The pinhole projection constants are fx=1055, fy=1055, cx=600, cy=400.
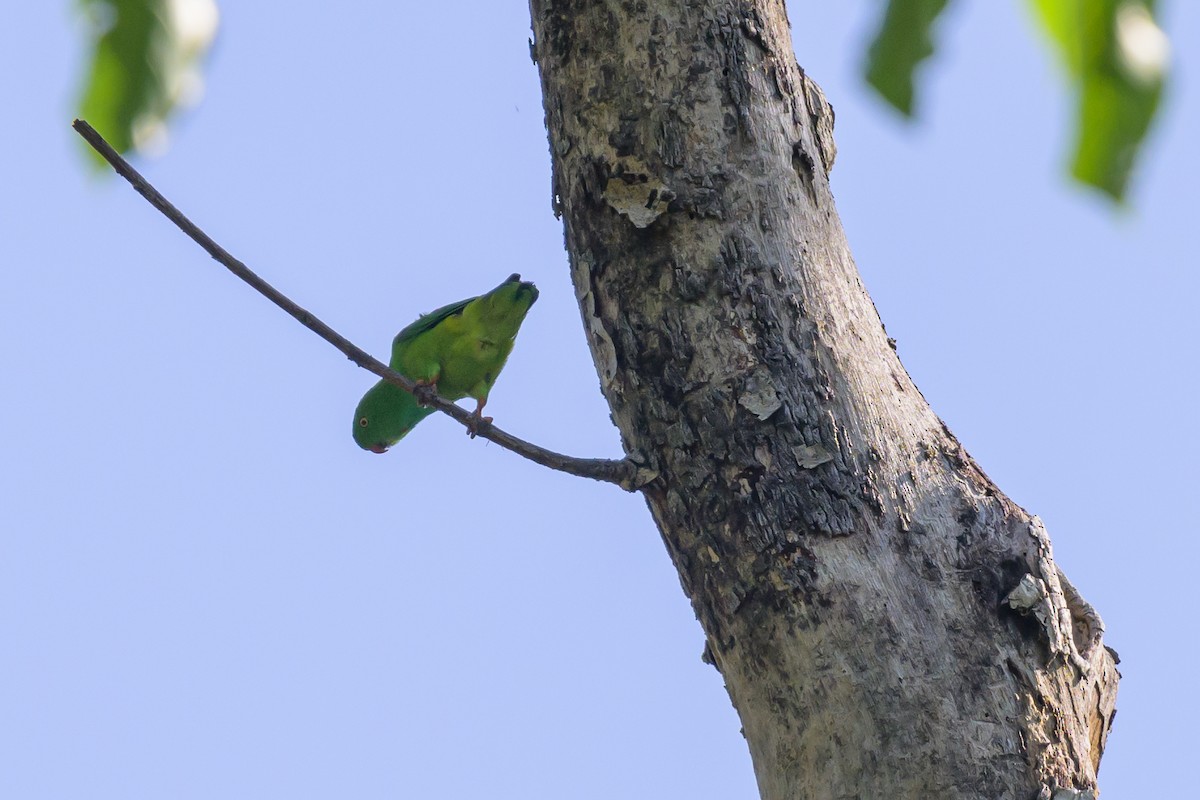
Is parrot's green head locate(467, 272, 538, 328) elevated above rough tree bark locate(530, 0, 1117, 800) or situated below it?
above

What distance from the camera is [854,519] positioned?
2604 mm

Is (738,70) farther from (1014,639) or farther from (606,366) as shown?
(1014,639)

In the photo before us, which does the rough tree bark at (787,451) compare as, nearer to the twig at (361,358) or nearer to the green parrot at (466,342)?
the twig at (361,358)

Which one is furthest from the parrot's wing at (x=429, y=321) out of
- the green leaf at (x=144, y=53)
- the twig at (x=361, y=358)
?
the green leaf at (x=144, y=53)

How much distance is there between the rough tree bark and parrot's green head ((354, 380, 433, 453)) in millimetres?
3337

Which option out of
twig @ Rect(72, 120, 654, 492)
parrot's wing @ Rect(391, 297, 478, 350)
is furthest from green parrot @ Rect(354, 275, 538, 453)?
twig @ Rect(72, 120, 654, 492)

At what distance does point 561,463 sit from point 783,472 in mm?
703

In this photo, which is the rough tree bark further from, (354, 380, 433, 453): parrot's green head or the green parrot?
(354, 380, 433, 453): parrot's green head

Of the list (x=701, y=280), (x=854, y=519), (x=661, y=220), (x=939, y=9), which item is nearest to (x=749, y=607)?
(x=854, y=519)

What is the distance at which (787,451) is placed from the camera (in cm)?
267

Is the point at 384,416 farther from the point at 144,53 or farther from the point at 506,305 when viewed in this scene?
the point at 144,53

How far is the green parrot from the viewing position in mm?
5434

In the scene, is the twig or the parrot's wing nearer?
the twig

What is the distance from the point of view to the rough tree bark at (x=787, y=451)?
2.48 meters
